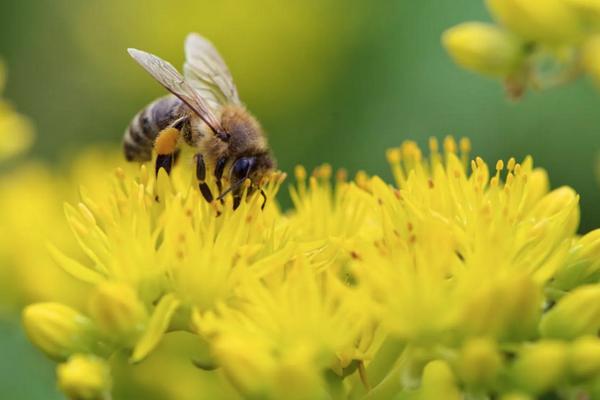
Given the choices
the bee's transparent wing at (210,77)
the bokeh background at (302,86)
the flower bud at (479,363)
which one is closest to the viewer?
the flower bud at (479,363)

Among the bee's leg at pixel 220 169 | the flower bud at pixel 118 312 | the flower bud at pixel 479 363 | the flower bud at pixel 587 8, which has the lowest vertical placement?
the flower bud at pixel 118 312

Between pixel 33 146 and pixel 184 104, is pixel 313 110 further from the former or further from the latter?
pixel 184 104

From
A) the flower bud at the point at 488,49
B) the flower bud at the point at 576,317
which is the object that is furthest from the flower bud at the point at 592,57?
the flower bud at the point at 576,317

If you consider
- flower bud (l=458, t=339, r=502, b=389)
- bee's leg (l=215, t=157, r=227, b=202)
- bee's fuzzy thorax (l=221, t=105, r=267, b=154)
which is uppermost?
bee's fuzzy thorax (l=221, t=105, r=267, b=154)

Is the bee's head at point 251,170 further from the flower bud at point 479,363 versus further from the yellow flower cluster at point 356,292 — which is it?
the flower bud at point 479,363

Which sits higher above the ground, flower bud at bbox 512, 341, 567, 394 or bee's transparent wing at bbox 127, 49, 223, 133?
bee's transparent wing at bbox 127, 49, 223, 133

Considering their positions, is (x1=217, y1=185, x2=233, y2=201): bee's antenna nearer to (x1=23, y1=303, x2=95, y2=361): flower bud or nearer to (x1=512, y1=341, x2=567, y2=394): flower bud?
(x1=23, y1=303, x2=95, y2=361): flower bud

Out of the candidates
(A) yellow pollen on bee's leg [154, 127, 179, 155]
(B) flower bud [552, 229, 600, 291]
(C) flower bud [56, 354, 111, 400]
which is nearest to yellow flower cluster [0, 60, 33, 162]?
(A) yellow pollen on bee's leg [154, 127, 179, 155]
